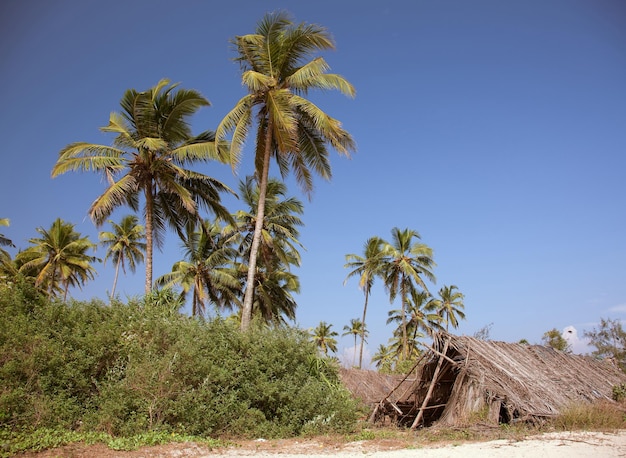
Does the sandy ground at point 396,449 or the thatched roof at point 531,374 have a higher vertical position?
the thatched roof at point 531,374

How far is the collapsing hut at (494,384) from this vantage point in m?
9.90

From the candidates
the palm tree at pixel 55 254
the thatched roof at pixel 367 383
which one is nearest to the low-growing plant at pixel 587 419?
the thatched roof at pixel 367 383

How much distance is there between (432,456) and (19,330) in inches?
333

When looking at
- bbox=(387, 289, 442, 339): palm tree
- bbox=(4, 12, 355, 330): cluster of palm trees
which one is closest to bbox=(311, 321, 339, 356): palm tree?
bbox=(387, 289, 442, 339): palm tree

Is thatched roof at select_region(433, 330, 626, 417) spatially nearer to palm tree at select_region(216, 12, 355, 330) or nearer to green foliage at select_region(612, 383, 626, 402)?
green foliage at select_region(612, 383, 626, 402)

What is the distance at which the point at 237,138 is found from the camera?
553 inches

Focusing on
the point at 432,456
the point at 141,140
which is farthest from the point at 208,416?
the point at 141,140

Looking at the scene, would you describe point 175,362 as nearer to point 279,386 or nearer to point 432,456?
point 279,386

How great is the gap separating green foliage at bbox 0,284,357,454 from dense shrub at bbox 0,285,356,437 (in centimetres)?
2

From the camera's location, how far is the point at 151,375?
8.59 meters

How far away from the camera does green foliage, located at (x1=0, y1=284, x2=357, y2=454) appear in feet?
27.0

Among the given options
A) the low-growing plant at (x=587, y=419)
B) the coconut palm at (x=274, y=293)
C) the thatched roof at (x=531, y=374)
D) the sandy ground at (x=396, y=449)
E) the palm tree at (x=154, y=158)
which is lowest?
the sandy ground at (x=396, y=449)

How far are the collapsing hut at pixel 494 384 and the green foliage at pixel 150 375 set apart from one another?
268 cm

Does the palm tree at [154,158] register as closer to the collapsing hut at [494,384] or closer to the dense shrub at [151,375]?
the dense shrub at [151,375]
